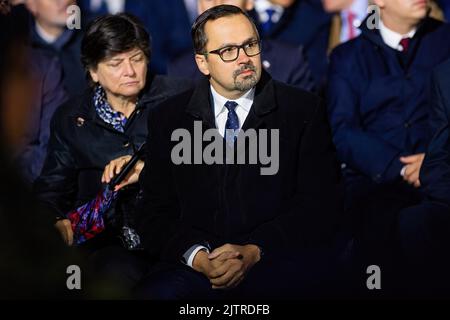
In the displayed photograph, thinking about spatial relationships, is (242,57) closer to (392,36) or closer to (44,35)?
(392,36)

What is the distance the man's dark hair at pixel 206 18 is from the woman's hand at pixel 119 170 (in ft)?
1.96

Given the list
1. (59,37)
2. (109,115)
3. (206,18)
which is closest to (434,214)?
(206,18)

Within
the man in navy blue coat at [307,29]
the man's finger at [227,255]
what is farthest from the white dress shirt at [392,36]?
the man's finger at [227,255]

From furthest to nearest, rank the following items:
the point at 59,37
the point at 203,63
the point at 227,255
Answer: the point at 59,37 → the point at 203,63 → the point at 227,255

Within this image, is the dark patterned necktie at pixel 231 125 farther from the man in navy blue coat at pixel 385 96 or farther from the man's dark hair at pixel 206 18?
the man in navy blue coat at pixel 385 96

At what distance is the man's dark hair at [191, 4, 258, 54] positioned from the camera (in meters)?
3.47

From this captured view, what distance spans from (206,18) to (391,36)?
139cm

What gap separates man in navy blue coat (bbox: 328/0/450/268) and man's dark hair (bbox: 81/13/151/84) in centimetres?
111

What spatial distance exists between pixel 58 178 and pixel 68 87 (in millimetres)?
981

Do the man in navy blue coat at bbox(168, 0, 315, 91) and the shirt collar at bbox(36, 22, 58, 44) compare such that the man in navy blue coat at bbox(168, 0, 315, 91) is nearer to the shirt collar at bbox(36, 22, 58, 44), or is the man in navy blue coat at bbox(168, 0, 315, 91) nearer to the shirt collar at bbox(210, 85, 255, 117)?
the shirt collar at bbox(36, 22, 58, 44)

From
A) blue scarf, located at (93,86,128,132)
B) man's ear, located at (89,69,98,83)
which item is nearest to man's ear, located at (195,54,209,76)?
blue scarf, located at (93,86,128,132)

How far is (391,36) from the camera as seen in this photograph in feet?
14.6
